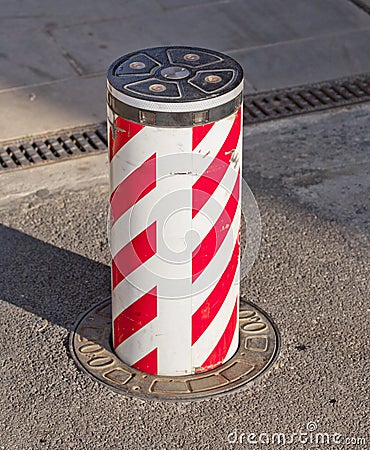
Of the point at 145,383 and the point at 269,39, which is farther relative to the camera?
the point at 269,39

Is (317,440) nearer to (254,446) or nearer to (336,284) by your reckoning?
(254,446)

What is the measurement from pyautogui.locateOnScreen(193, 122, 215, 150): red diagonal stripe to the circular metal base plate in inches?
36.9

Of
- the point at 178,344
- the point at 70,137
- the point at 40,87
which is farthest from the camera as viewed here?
the point at 40,87

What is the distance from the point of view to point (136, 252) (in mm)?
3072

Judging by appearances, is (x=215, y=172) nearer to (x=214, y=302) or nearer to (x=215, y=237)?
(x=215, y=237)

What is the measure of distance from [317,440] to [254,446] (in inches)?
8.7

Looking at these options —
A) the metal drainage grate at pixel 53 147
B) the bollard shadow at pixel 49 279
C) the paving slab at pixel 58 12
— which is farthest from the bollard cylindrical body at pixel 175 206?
the paving slab at pixel 58 12


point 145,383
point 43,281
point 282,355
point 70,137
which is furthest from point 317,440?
point 70,137

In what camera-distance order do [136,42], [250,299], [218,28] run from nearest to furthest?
[250,299], [136,42], [218,28]

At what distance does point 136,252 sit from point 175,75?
24.5 inches

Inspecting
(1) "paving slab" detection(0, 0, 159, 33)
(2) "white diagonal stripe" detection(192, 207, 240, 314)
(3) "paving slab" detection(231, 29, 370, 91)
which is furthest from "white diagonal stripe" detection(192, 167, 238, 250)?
(1) "paving slab" detection(0, 0, 159, 33)

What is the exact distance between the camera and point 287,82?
5383 millimetres

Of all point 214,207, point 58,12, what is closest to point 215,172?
point 214,207

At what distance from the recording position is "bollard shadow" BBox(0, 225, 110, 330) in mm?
3668
